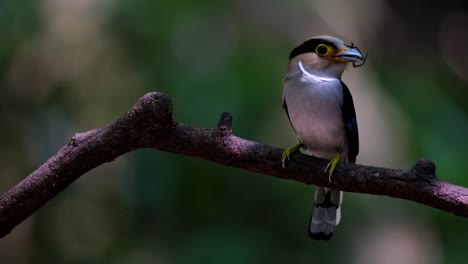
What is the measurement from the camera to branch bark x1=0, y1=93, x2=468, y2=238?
2.18 meters

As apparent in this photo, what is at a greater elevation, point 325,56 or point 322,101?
point 325,56

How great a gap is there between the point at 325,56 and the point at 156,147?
71 centimetres

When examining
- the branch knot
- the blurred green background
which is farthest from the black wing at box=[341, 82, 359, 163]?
the blurred green background

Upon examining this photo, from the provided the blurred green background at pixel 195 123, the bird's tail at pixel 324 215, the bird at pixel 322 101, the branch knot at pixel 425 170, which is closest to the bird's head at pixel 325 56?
the bird at pixel 322 101

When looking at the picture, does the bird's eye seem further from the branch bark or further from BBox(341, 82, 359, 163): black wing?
the branch bark

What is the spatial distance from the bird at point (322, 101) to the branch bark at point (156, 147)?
13.1 inches

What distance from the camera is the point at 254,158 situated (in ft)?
7.40

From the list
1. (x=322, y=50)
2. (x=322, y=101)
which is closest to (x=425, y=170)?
(x=322, y=101)

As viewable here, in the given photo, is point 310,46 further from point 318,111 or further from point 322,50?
point 318,111

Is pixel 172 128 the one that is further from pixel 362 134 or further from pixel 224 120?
pixel 362 134

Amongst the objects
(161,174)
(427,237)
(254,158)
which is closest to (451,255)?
(427,237)

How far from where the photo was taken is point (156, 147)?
2270mm

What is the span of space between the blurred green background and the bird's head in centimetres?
83

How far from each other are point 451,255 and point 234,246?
3.21ft
